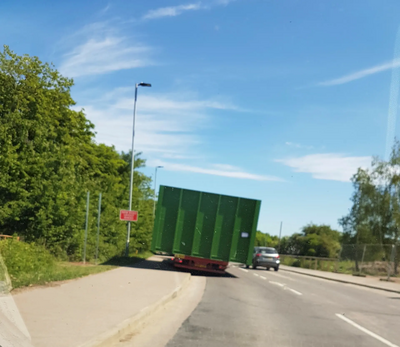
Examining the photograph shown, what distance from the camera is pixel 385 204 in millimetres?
47781

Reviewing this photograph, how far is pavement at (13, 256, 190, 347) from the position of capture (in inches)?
251

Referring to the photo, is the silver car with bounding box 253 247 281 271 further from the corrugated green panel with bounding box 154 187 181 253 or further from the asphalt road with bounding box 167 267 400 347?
the asphalt road with bounding box 167 267 400 347

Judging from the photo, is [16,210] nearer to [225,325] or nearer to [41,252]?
[41,252]

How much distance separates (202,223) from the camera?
21.8m

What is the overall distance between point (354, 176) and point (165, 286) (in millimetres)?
43987

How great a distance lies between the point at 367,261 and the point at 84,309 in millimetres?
26761

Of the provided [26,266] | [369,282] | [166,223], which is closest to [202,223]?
[166,223]

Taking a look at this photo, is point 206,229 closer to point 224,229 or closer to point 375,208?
point 224,229

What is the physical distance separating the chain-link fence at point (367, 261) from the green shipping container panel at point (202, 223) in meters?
11.7

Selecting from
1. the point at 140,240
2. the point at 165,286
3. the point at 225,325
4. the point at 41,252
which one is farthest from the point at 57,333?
the point at 140,240

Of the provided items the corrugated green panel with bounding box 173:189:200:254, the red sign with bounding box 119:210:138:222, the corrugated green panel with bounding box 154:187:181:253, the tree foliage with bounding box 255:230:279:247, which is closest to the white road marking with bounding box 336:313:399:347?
the corrugated green panel with bounding box 173:189:200:254

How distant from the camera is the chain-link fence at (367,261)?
Result: 95.7ft

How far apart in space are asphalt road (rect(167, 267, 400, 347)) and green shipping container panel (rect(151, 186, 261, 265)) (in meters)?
6.50

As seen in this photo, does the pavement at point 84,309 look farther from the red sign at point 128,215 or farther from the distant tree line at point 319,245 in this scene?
the distant tree line at point 319,245
